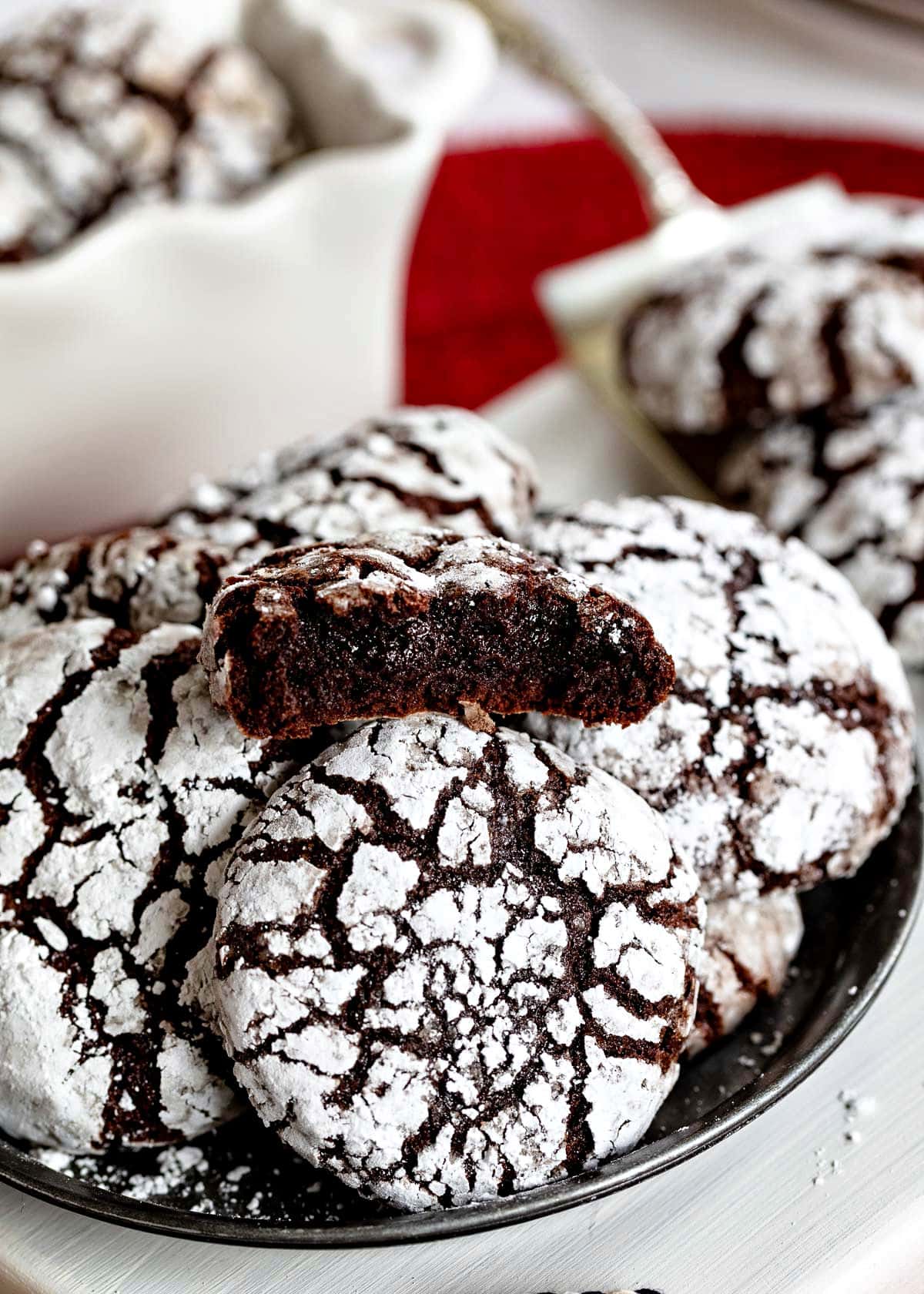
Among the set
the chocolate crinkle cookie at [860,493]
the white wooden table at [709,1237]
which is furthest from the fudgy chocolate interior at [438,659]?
the chocolate crinkle cookie at [860,493]

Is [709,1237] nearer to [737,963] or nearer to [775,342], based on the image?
[737,963]

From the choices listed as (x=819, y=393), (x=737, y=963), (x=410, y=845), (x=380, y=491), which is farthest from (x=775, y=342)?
(x=410, y=845)

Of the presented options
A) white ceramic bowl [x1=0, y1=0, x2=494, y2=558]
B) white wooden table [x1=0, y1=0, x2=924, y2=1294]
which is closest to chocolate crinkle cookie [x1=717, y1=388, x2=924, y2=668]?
white wooden table [x1=0, y1=0, x2=924, y2=1294]

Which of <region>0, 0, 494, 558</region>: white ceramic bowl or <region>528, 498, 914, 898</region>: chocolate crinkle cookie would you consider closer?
<region>528, 498, 914, 898</region>: chocolate crinkle cookie

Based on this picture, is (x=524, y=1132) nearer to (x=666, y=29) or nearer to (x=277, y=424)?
(x=277, y=424)

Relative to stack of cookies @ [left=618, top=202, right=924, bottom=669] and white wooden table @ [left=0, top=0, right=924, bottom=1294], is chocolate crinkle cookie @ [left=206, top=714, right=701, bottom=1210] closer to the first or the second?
white wooden table @ [left=0, top=0, right=924, bottom=1294]

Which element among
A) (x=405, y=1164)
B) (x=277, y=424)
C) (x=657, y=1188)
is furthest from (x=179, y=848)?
(x=277, y=424)
